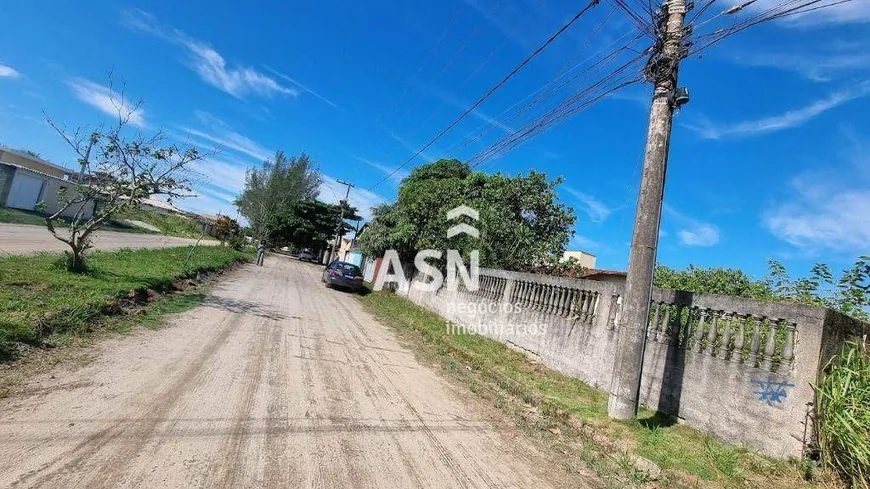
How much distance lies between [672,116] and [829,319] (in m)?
2.78

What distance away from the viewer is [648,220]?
5.16 metres

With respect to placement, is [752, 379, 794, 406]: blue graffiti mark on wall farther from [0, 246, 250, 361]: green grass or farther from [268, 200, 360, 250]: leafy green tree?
Answer: [268, 200, 360, 250]: leafy green tree

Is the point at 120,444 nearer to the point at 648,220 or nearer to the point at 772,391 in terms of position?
the point at 648,220

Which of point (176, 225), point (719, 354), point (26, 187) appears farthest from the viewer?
point (176, 225)

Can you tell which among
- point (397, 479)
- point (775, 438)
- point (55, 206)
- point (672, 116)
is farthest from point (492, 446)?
point (55, 206)

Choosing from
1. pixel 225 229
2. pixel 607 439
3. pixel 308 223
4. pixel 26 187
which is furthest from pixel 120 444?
pixel 308 223

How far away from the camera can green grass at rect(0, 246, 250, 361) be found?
4.77 m

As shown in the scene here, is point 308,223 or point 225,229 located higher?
point 308,223

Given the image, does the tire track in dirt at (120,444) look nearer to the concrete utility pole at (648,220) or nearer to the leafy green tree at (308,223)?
the concrete utility pole at (648,220)

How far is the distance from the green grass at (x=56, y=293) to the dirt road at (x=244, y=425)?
0.67 metres

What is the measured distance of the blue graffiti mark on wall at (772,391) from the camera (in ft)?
13.8

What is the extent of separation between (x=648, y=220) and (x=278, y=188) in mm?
44542

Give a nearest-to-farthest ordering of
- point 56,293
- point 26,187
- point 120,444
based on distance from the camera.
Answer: point 120,444 < point 56,293 < point 26,187

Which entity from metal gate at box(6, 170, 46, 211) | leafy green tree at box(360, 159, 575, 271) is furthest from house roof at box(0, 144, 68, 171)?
leafy green tree at box(360, 159, 575, 271)
